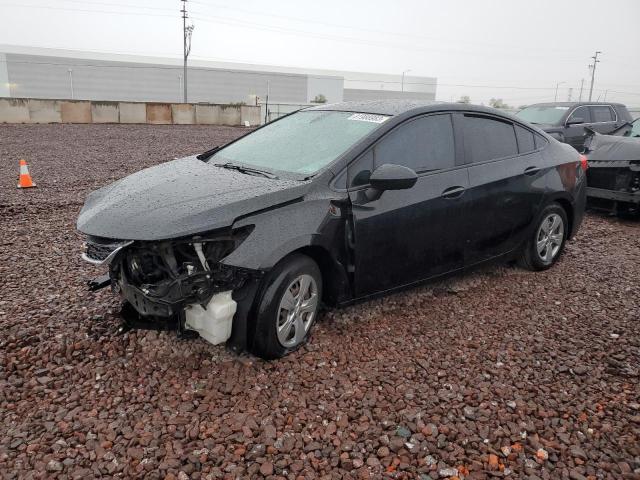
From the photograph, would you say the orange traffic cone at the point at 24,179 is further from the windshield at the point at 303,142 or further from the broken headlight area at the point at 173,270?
the broken headlight area at the point at 173,270

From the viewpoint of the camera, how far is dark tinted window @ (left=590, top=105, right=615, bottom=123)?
517 inches

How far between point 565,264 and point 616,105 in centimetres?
1070

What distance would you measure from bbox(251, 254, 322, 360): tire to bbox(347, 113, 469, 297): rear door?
389 millimetres

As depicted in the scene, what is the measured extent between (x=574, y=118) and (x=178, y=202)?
1224cm

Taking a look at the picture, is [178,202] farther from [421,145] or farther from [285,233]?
[421,145]

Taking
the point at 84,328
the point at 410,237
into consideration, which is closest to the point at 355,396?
the point at 410,237

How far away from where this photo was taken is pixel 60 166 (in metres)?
11.4

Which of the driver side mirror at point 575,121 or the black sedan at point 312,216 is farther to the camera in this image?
the driver side mirror at point 575,121

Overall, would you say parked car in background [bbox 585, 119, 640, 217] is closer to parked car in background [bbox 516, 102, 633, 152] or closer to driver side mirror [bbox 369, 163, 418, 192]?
parked car in background [bbox 516, 102, 633, 152]

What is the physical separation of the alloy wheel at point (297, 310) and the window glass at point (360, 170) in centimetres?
74

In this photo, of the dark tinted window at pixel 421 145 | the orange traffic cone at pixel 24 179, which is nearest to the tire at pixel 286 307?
the dark tinted window at pixel 421 145

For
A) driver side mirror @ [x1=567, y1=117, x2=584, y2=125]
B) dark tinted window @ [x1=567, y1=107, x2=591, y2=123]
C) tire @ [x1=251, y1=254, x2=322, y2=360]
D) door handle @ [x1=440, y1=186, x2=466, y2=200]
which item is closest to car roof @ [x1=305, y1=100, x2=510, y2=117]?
door handle @ [x1=440, y1=186, x2=466, y2=200]

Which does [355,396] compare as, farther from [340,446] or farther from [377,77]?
[377,77]

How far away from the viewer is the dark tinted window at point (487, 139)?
439 centimetres
